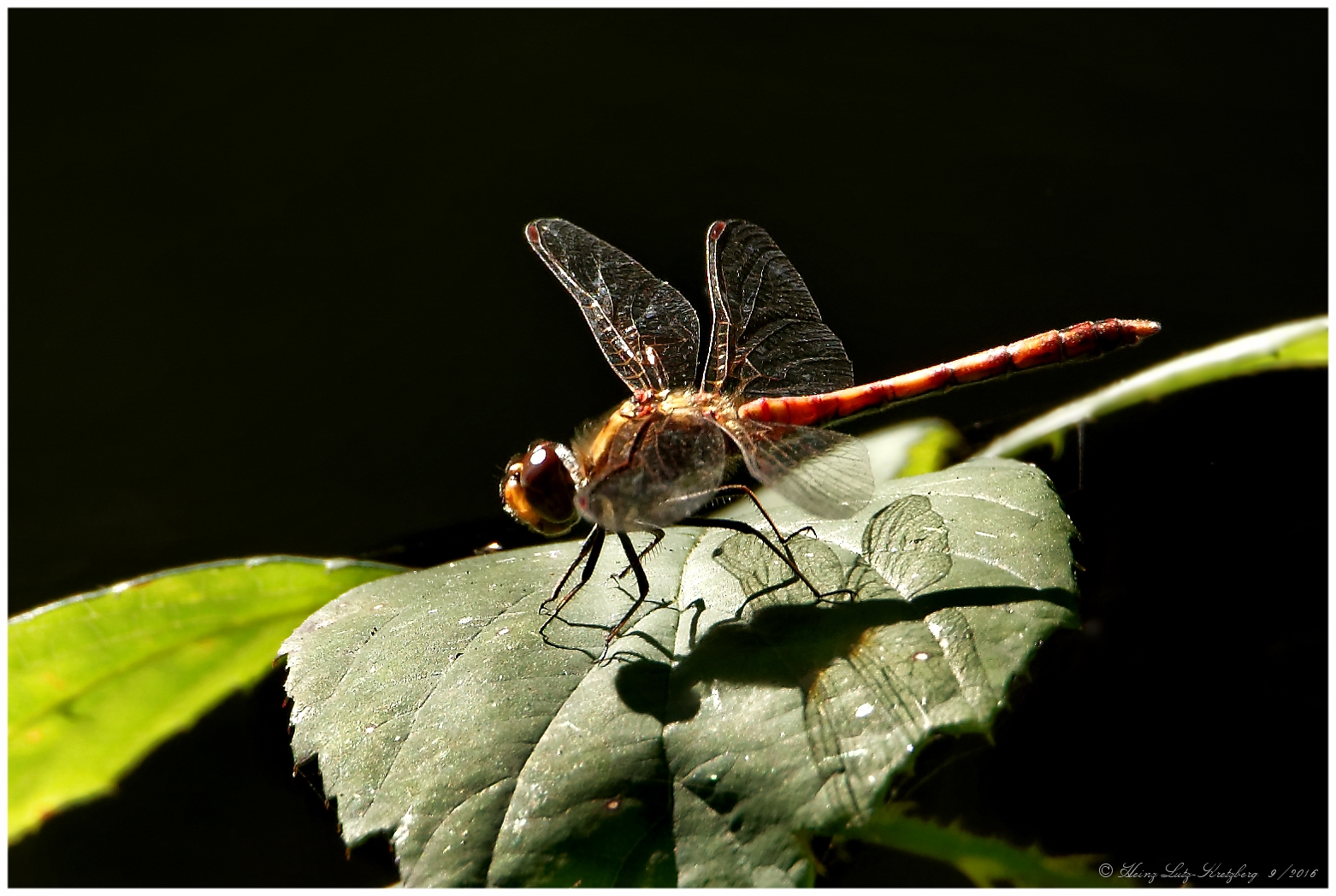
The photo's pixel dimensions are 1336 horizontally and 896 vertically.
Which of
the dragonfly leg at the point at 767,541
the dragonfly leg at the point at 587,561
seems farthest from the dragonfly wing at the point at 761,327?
the dragonfly leg at the point at 587,561

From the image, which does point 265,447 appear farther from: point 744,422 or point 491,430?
point 744,422

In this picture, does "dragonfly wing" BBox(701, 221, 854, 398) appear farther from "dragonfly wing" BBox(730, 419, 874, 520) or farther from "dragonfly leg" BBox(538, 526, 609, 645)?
"dragonfly leg" BBox(538, 526, 609, 645)

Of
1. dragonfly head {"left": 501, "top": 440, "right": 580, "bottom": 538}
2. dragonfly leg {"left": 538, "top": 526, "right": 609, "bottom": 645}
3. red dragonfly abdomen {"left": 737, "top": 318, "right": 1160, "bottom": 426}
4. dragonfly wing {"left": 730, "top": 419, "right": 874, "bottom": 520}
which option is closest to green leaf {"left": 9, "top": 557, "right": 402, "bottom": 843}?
dragonfly head {"left": 501, "top": 440, "right": 580, "bottom": 538}

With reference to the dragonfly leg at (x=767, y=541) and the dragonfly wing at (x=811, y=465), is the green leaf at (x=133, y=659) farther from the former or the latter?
the dragonfly wing at (x=811, y=465)

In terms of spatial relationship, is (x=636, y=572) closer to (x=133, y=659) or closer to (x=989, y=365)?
(x=989, y=365)

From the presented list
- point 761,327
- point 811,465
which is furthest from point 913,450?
point 811,465

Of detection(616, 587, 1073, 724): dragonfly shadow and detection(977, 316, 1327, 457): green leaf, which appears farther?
detection(977, 316, 1327, 457): green leaf
